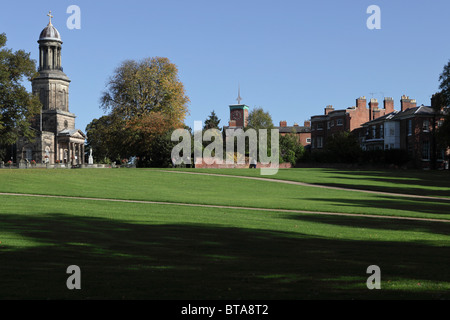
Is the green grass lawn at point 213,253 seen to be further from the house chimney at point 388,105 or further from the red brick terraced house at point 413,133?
the house chimney at point 388,105

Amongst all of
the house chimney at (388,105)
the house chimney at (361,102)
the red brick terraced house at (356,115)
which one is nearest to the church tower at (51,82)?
the red brick terraced house at (356,115)

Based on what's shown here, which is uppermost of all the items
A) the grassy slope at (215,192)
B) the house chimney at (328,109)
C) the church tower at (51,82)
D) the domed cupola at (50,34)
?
the domed cupola at (50,34)

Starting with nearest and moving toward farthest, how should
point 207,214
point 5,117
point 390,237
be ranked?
point 390,237 < point 207,214 < point 5,117

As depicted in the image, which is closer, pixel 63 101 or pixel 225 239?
pixel 225 239

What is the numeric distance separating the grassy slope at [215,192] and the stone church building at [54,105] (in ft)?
221

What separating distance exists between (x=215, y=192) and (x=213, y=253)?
21.3 meters

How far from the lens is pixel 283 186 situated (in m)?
36.2

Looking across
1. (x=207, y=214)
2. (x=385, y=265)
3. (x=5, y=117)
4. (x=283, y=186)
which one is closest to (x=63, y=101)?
(x=5, y=117)

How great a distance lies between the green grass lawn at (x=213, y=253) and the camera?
22.8 ft

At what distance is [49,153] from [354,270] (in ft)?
334

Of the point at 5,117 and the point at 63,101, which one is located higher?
the point at 63,101

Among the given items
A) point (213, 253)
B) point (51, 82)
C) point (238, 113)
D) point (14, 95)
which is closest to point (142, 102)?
point (14, 95)

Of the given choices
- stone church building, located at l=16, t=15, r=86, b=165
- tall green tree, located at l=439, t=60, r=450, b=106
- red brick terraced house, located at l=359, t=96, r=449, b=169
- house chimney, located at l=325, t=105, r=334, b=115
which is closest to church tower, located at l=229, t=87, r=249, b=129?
house chimney, located at l=325, t=105, r=334, b=115
